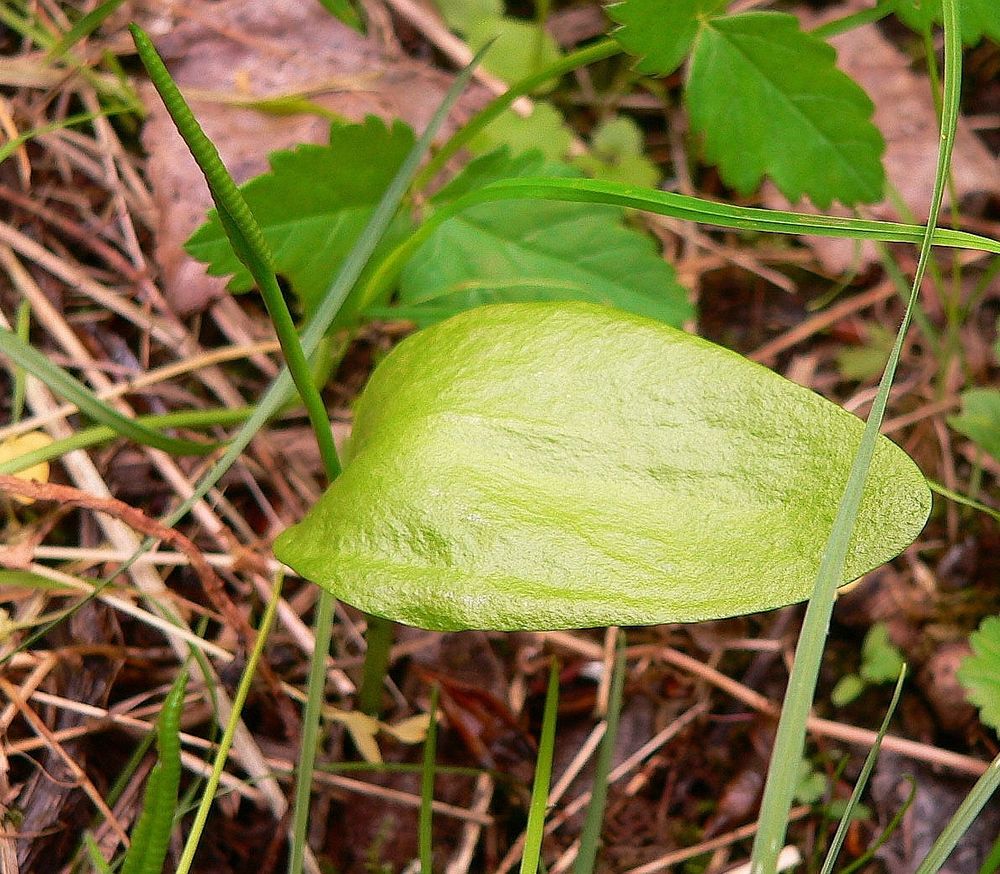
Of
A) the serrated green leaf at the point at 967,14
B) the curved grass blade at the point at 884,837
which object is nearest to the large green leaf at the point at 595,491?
the curved grass blade at the point at 884,837

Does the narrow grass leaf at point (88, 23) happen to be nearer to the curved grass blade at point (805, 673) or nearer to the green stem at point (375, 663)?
the green stem at point (375, 663)

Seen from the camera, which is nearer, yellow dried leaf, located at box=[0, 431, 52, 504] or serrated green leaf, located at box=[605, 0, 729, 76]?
serrated green leaf, located at box=[605, 0, 729, 76]

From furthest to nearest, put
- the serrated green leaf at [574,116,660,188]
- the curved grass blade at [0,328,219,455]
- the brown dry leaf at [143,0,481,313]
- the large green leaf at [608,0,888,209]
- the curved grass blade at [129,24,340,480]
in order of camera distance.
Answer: the serrated green leaf at [574,116,660,188] → the brown dry leaf at [143,0,481,313] → the large green leaf at [608,0,888,209] → the curved grass blade at [0,328,219,455] → the curved grass blade at [129,24,340,480]

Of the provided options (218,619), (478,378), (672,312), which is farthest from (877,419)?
(218,619)

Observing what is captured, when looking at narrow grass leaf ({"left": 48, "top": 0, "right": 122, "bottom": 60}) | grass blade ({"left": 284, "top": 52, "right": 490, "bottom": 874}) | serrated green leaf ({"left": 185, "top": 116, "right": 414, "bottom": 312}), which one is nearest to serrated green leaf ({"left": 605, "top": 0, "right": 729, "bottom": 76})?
grass blade ({"left": 284, "top": 52, "right": 490, "bottom": 874})

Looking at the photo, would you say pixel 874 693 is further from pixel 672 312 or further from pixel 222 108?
pixel 222 108

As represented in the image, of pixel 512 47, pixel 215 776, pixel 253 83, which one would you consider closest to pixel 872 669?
pixel 215 776

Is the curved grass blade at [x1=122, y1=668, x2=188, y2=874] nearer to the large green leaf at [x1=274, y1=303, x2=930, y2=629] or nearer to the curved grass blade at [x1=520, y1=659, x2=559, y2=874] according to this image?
the large green leaf at [x1=274, y1=303, x2=930, y2=629]
